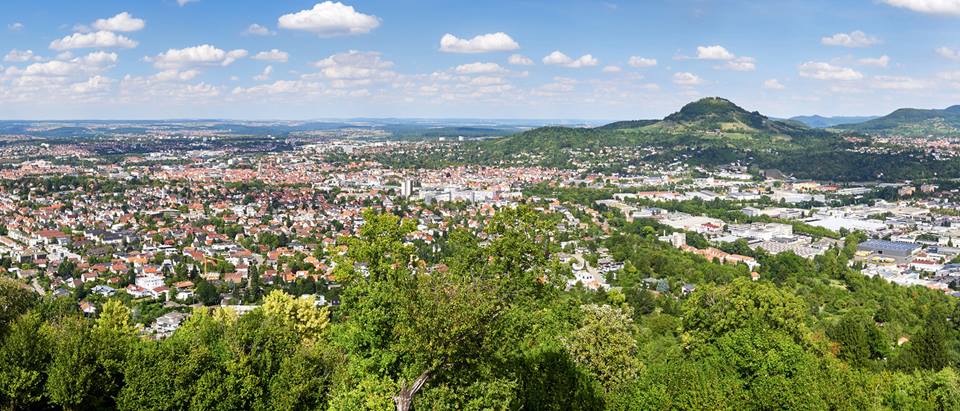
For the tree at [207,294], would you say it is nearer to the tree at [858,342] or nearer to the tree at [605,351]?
the tree at [605,351]

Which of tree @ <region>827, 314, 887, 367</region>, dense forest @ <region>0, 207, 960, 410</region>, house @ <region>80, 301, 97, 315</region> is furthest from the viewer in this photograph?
house @ <region>80, 301, 97, 315</region>

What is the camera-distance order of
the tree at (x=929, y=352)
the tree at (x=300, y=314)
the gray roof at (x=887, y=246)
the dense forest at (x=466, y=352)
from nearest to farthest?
the dense forest at (x=466, y=352) < the tree at (x=300, y=314) < the tree at (x=929, y=352) < the gray roof at (x=887, y=246)

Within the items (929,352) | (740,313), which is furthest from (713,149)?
(740,313)

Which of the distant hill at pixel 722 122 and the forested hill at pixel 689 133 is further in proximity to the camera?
the distant hill at pixel 722 122

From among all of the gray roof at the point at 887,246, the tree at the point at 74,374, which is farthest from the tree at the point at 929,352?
the gray roof at the point at 887,246

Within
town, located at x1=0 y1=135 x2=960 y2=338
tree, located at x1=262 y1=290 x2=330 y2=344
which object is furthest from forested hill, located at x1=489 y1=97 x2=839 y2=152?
tree, located at x1=262 y1=290 x2=330 y2=344

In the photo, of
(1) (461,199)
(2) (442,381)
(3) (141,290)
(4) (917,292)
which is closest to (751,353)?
(2) (442,381)

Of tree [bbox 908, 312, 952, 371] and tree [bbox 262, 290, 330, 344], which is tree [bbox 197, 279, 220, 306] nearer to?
tree [bbox 262, 290, 330, 344]

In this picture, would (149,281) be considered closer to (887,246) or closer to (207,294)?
(207,294)
